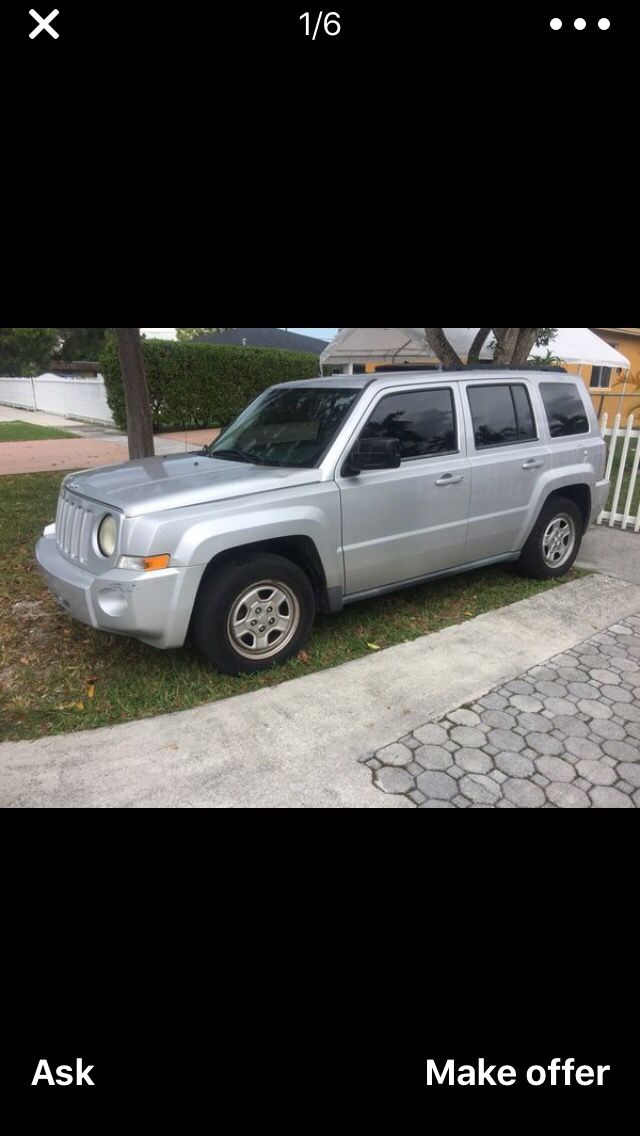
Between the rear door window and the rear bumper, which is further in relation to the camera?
the rear bumper

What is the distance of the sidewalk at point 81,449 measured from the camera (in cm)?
1238

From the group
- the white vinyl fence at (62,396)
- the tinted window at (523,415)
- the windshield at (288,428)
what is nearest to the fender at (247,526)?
the windshield at (288,428)

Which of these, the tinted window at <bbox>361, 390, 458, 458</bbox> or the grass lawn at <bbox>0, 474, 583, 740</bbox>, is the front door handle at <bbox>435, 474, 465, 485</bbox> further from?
the grass lawn at <bbox>0, 474, 583, 740</bbox>

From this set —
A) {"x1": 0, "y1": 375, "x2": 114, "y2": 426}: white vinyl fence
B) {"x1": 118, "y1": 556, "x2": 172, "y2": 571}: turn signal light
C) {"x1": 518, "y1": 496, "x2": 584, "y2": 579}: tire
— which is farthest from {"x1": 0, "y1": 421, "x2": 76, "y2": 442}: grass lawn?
{"x1": 118, "y1": 556, "x2": 172, "y2": 571}: turn signal light

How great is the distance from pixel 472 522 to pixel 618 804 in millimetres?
2510

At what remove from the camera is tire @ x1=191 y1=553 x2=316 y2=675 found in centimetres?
384

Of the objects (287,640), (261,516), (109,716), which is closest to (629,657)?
(287,640)

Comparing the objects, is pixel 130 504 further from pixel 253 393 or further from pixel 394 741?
pixel 253 393

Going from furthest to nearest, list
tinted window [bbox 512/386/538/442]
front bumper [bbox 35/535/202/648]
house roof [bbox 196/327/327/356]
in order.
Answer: house roof [bbox 196/327/327/356], tinted window [bbox 512/386/538/442], front bumper [bbox 35/535/202/648]

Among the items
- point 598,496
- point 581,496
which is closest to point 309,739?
point 581,496

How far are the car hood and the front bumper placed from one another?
37 centimetres

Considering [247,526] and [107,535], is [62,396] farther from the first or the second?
[247,526]

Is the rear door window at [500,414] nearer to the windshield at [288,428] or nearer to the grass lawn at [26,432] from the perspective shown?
the windshield at [288,428]

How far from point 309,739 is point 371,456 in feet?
6.05
